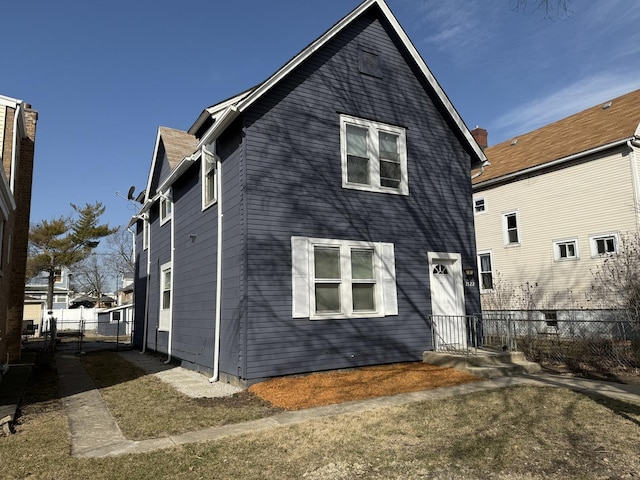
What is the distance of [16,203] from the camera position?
47.0 ft

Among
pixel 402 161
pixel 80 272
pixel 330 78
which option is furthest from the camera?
pixel 80 272

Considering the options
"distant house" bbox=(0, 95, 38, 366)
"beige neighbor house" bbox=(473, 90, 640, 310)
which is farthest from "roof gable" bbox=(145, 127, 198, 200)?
"beige neighbor house" bbox=(473, 90, 640, 310)

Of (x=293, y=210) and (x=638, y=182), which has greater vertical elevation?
(x=638, y=182)

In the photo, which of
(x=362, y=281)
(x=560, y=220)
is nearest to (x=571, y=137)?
(x=560, y=220)

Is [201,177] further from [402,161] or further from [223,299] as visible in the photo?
[402,161]

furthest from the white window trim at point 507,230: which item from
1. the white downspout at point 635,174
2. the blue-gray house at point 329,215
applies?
the blue-gray house at point 329,215

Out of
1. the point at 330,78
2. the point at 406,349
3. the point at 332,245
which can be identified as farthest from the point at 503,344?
the point at 330,78

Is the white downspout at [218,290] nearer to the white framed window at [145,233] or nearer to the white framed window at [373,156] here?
the white framed window at [373,156]

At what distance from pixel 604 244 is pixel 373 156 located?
445 inches

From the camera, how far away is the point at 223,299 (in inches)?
412

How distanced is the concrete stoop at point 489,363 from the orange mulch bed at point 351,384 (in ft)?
0.76

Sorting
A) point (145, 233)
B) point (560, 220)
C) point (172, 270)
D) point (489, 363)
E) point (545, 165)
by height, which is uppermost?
point (545, 165)

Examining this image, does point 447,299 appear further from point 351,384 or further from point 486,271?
point 486,271

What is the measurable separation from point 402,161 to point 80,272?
215 feet
